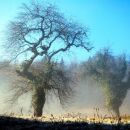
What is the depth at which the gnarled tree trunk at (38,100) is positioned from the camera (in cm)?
3641

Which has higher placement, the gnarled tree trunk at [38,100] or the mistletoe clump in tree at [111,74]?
the mistletoe clump in tree at [111,74]

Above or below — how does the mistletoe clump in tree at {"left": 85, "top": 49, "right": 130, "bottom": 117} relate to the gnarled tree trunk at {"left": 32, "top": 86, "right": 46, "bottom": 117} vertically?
above

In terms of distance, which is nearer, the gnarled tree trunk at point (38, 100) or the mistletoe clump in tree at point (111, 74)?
the gnarled tree trunk at point (38, 100)

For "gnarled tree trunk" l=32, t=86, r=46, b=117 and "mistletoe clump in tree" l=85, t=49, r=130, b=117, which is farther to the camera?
"mistletoe clump in tree" l=85, t=49, r=130, b=117

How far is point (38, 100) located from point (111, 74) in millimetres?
37740

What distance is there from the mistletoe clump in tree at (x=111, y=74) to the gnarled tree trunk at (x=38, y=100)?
32.2m

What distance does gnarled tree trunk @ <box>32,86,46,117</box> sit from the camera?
36.4 metres

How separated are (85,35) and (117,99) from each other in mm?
29037

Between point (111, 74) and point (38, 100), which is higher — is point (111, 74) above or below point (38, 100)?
above

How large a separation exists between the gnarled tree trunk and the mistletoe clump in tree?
32.2 meters

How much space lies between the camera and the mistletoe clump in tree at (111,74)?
67.9 metres

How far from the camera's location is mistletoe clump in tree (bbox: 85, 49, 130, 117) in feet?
223

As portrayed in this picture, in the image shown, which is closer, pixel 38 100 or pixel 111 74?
pixel 38 100

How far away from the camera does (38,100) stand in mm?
36469
